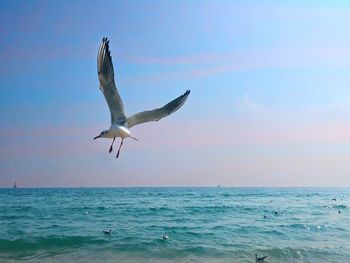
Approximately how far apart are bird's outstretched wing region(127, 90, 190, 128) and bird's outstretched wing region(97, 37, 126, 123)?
0.23m

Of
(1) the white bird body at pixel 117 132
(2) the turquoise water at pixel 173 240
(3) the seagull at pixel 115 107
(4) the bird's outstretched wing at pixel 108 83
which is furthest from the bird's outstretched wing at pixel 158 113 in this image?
(2) the turquoise water at pixel 173 240

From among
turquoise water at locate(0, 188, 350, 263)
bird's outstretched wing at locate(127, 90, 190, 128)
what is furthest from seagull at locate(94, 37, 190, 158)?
turquoise water at locate(0, 188, 350, 263)

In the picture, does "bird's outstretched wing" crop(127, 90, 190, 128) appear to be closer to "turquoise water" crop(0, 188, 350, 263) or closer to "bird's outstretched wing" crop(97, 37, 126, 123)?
"bird's outstretched wing" crop(97, 37, 126, 123)

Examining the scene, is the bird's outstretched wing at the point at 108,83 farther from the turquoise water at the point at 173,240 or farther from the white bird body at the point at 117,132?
the turquoise water at the point at 173,240

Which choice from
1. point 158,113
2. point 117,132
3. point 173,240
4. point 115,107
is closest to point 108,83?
point 115,107

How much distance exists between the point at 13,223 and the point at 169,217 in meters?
8.47

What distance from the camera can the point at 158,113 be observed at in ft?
26.5

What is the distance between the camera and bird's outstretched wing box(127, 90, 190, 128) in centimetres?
799

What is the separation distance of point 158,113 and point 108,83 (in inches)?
41.3

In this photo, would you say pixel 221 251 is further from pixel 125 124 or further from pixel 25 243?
pixel 125 124

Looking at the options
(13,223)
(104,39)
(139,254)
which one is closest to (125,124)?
(104,39)

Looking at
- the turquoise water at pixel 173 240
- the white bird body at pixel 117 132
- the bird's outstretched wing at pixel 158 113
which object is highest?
the bird's outstretched wing at pixel 158 113

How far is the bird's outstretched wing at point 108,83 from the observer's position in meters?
7.32

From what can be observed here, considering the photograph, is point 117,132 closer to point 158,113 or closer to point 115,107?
point 115,107
